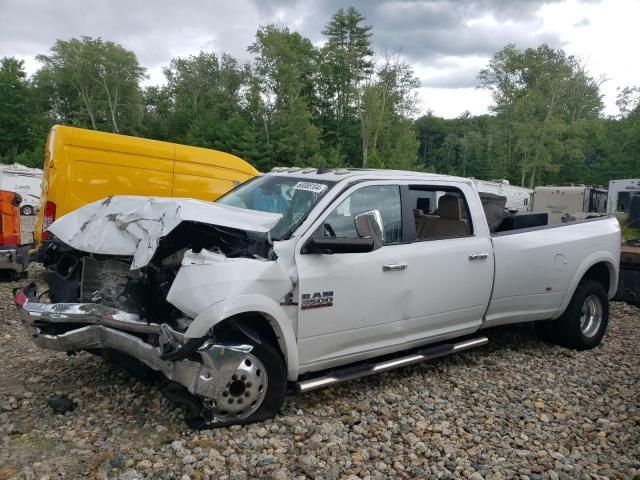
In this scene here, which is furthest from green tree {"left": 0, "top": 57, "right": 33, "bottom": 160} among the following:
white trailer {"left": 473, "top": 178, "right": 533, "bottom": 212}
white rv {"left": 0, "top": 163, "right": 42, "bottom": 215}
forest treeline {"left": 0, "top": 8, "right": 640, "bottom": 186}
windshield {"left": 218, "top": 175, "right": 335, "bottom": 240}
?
windshield {"left": 218, "top": 175, "right": 335, "bottom": 240}

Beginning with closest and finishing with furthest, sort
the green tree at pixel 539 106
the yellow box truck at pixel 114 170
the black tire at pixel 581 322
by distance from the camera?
the black tire at pixel 581 322, the yellow box truck at pixel 114 170, the green tree at pixel 539 106

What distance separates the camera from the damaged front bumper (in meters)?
3.13

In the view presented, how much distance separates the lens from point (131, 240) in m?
3.44

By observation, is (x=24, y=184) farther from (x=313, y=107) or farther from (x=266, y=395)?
(x=313, y=107)

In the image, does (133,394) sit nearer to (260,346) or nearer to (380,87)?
(260,346)

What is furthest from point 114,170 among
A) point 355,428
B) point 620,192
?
point 620,192

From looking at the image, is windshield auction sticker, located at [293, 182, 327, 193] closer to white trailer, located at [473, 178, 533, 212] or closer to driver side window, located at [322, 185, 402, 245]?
driver side window, located at [322, 185, 402, 245]

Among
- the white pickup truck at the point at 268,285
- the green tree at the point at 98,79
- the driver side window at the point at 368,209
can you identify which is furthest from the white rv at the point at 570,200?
the green tree at the point at 98,79

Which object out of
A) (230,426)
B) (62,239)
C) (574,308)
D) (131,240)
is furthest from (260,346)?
(574,308)

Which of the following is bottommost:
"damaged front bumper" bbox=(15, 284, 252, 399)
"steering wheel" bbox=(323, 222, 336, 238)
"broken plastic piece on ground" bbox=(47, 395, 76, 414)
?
"broken plastic piece on ground" bbox=(47, 395, 76, 414)

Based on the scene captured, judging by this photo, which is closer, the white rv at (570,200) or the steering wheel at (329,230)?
the steering wheel at (329,230)

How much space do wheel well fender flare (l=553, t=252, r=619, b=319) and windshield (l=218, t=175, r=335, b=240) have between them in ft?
9.87

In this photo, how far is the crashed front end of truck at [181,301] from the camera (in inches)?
123

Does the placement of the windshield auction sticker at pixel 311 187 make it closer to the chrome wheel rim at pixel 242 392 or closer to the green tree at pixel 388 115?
the chrome wheel rim at pixel 242 392
